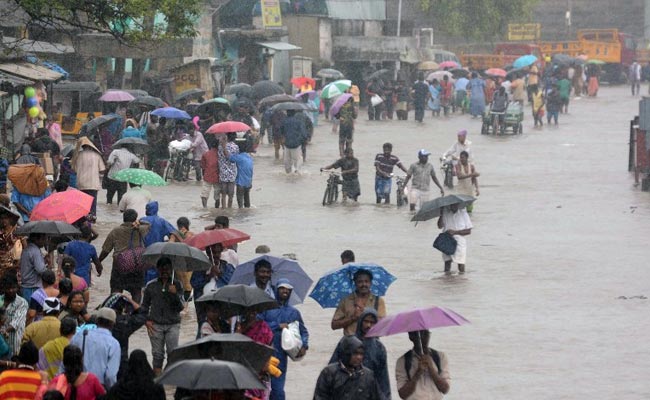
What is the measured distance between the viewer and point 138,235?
45.3 feet

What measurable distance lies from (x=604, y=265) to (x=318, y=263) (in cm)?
364

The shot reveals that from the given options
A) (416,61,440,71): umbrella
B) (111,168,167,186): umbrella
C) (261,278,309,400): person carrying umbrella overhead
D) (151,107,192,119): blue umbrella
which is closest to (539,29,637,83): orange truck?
(416,61,440,71): umbrella

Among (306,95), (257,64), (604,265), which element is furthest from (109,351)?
(257,64)

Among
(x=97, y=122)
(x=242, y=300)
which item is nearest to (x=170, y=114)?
(x=97, y=122)

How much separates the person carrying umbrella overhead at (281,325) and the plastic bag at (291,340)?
0.03 metres

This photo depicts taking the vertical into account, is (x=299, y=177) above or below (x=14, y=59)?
below

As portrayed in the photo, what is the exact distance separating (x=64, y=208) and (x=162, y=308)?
3020 mm

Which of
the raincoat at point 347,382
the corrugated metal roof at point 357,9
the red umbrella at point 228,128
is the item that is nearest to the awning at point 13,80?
the red umbrella at point 228,128

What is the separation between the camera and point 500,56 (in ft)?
192

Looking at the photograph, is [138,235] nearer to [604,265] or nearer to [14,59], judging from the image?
[604,265]

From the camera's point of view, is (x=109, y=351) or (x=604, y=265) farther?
(x=604, y=265)

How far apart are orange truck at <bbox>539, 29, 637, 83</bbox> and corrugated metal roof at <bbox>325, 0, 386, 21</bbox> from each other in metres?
9.56

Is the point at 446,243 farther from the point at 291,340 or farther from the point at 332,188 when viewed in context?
the point at 291,340

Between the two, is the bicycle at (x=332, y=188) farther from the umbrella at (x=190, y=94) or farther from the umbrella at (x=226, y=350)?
the umbrella at (x=226, y=350)
